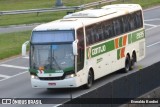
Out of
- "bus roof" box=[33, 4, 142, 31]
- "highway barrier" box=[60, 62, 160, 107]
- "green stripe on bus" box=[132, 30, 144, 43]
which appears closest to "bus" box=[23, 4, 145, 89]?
"bus roof" box=[33, 4, 142, 31]

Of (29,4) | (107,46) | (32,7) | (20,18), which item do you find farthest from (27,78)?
(29,4)

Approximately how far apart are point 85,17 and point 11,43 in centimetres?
1477

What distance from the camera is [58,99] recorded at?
25.9 meters

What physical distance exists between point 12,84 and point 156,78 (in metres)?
8.72

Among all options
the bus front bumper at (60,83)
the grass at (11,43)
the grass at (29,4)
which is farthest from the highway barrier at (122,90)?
the grass at (29,4)

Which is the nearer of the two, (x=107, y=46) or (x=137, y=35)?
(x=107, y=46)

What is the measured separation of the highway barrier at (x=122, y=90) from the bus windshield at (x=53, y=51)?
4.26 metres

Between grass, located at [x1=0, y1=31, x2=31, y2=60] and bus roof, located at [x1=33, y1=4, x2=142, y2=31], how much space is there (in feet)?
29.5

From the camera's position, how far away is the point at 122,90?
20.7 meters

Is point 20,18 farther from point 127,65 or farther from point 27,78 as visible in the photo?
point 127,65

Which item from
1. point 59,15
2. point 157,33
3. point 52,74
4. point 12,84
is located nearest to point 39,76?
point 52,74

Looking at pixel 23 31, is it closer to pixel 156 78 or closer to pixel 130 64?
pixel 130 64

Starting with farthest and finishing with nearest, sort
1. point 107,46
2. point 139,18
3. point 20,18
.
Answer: point 20,18 < point 139,18 < point 107,46

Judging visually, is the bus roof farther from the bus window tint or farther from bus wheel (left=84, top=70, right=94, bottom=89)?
bus wheel (left=84, top=70, right=94, bottom=89)
